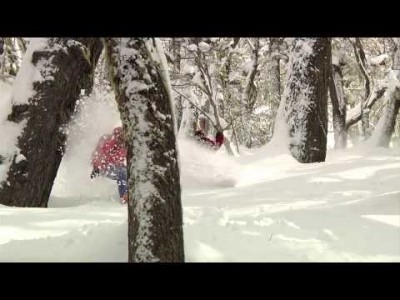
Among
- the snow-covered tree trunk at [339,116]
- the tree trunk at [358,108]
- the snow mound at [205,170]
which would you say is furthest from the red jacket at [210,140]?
the tree trunk at [358,108]

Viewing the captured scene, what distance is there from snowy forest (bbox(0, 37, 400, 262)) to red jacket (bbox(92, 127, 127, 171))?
2 centimetres

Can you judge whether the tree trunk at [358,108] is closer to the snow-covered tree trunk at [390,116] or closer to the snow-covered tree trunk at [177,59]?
the snow-covered tree trunk at [390,116]

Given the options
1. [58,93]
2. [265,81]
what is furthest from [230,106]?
[58,93]

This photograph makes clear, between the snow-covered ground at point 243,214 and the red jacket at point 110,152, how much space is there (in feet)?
0.66

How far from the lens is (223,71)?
57.5 feet

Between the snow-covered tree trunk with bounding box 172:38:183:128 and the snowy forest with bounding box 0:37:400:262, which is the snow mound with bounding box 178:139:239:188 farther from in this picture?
the snow-covered tree trunk with bounding box 172:38:183:128

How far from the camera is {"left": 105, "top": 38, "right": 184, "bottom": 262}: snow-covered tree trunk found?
11.3 feet

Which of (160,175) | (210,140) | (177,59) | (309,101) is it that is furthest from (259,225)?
(177,59)

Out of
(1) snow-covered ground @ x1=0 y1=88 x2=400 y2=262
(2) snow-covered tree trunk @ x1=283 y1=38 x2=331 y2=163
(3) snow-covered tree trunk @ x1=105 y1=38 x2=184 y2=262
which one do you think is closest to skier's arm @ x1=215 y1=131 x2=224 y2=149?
(1) snow-covered ground @ x1=0 y1=88 x2=400 y2=262

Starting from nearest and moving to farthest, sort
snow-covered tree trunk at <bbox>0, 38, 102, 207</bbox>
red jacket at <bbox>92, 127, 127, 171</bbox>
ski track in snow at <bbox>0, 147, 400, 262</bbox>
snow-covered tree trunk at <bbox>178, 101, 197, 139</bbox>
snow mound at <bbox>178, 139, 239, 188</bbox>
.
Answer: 1. ski track in snow at <bbox>0, 147, 400, 262</bbox>
2. snow-covered tree trunk at <bbox>0, 38, 102, 207</bbox>
3. red jacket at <bbox>92, 127, 127, 171</bbox>
4. snow mound at <bbox>178, 139, 239, 188</bbox>
5. snow-covered tree trunk at <bbox>178, 101, 197, 139</bbox>

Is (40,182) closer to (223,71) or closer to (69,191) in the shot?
(69,191)

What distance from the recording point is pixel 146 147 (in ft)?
11.3

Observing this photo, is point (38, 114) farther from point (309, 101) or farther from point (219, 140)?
point (219, 140)
